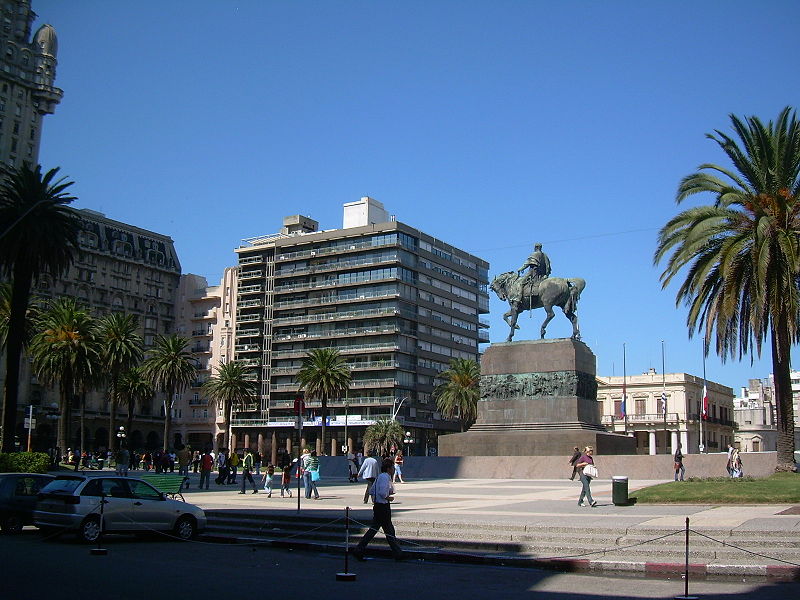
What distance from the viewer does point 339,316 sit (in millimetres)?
113188

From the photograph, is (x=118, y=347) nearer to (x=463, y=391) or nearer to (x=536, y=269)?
(x=463, y=391)

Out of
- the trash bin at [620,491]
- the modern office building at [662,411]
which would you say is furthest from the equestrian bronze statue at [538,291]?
the modern office building at [662,411]

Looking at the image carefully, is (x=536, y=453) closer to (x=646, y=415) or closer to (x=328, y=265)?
(x=646, y=415)

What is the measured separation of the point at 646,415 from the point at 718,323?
239 ft

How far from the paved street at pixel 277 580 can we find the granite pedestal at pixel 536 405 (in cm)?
2687

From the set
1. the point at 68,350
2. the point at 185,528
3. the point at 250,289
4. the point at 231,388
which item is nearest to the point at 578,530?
the point at 185,528

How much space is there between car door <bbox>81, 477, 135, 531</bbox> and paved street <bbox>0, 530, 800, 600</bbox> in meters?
1.05

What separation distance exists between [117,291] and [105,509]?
104173mm

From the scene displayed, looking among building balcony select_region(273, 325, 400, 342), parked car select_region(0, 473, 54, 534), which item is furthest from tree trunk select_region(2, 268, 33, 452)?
building balcony select_region(273, 325, 400, 342)

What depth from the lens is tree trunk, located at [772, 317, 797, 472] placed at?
28.8 m

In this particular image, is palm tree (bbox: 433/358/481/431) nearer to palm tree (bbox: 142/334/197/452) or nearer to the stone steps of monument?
palm tree (bbox: 142/334/197/452)

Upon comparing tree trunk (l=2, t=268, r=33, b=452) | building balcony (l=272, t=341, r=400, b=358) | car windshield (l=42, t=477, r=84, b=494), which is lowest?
car windshield (l=42, t=477, r=84, b=494)

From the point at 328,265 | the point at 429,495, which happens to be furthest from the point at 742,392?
the point at 429,495

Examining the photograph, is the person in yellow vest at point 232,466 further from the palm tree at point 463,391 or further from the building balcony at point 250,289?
the building balcony at point 250,289
